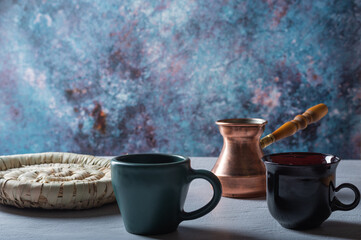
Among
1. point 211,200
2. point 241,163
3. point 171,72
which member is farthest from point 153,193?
point 171,72

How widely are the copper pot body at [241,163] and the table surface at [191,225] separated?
24mm

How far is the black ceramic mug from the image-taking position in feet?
1.59

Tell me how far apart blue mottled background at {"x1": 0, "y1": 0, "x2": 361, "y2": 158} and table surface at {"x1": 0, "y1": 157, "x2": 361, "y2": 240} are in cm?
214

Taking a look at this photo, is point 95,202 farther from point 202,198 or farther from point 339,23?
point 339,23

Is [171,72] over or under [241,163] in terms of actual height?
over

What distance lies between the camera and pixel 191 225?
52cm

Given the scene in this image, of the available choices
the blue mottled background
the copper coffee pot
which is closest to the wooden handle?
the copper coffee pot

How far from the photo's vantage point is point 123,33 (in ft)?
9.33

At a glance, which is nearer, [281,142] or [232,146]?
[232,146]

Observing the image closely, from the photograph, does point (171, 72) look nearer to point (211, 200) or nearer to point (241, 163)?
point (241, 163)

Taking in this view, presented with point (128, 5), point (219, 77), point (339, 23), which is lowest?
point (219, 77)

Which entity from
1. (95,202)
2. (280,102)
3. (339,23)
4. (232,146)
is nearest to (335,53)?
(339,23)

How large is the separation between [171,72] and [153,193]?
2.36m

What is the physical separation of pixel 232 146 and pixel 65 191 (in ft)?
0.86
